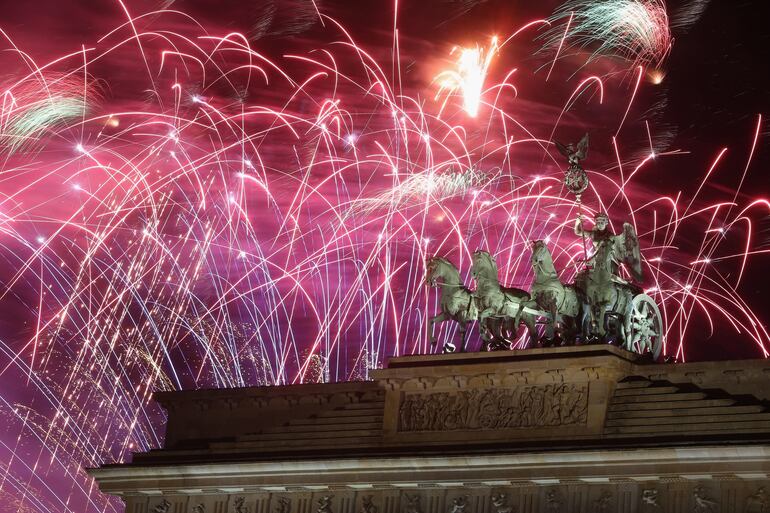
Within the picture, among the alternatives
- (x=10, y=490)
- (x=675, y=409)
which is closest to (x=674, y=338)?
(x=675, y=409)

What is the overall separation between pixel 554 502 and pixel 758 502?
12.5 ft

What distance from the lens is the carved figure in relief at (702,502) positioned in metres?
31.8

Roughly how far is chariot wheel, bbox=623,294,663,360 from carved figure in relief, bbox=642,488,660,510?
3.46 m

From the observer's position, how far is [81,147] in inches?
1458

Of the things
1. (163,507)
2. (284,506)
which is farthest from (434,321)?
(163,507)

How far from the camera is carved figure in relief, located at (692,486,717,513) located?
31.8 metres

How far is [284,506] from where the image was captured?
3653 centimetres

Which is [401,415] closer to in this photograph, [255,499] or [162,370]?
[255,499]

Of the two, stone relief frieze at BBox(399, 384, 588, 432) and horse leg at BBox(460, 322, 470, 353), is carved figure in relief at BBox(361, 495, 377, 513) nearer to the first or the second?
stone relief frieze at BBox(399, 384, 588, 432)

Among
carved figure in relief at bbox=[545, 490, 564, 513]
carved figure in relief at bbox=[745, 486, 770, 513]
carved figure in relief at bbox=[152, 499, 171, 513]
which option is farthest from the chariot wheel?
carved figure in relief at bbox=[152, 499, 171, 513]

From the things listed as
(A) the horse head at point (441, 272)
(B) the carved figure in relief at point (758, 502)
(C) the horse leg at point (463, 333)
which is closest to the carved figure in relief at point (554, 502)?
(B) the carved figure in relief at point (758, 502)

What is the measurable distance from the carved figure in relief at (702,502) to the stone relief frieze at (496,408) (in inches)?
112

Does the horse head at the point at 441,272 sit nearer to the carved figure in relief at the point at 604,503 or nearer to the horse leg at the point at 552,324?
the horse leg at the point at 552,324

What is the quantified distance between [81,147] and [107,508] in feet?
77.8
